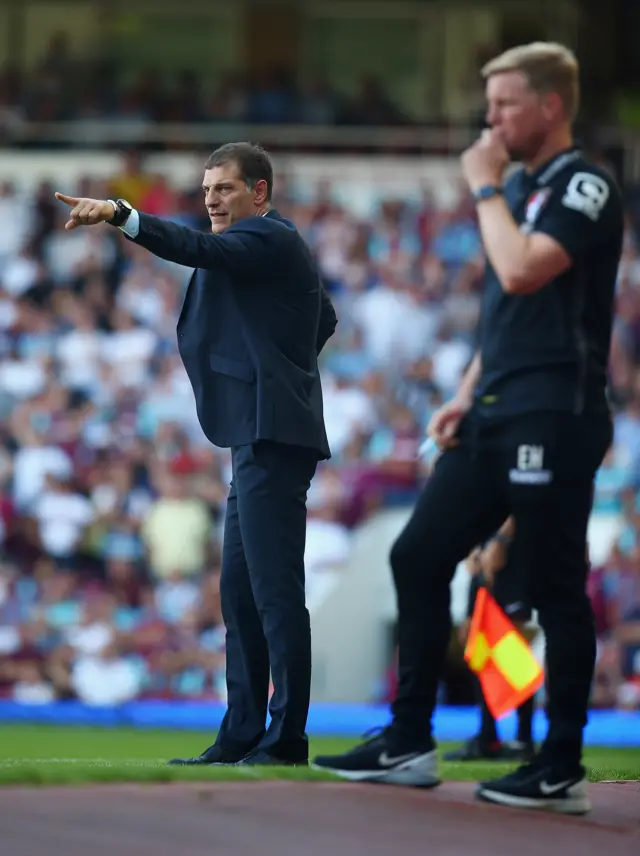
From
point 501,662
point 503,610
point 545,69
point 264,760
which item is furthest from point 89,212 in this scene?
point 503,610

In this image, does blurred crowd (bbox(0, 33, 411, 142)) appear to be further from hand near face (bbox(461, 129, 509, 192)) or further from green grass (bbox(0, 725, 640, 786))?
hand near face (bbox(461, 129, 509, 192))

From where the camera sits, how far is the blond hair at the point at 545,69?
18.1ft

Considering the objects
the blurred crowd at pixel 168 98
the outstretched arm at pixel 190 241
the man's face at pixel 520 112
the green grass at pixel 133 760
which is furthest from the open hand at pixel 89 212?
the blurred crowd at pixel 168 98

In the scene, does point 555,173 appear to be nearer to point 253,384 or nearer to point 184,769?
point 253,384

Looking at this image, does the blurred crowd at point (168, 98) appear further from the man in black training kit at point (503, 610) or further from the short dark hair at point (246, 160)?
the short dark hair at point (246, 160)

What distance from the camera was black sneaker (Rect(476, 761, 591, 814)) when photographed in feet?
17.5

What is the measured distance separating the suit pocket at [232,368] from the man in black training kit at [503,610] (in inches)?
123

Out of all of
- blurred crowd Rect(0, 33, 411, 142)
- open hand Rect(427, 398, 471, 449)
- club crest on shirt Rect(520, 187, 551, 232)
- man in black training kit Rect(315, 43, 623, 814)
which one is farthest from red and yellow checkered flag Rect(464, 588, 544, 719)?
blurred crowd Rect(0, 33, 411, 142)

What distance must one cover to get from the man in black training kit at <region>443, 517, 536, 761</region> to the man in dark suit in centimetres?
283

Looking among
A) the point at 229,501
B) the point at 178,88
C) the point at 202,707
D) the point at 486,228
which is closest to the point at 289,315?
the point at 229,501

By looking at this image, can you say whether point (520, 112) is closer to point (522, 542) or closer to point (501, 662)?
point (522, 542)

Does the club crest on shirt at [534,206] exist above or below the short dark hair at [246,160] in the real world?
below

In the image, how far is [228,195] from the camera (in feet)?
21.0

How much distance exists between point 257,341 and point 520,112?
4.17 feet
